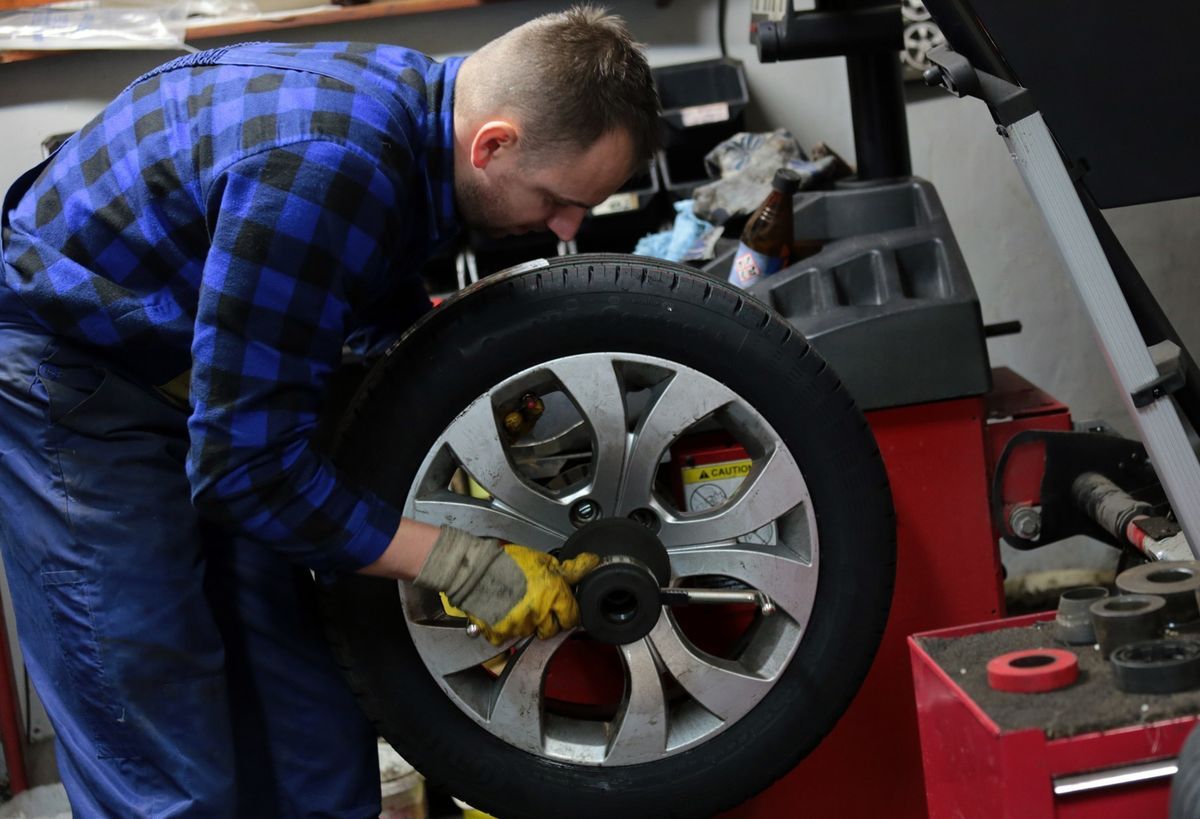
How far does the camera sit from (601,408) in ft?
4.60

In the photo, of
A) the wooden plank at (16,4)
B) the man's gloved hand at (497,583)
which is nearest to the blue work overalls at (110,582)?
the man's gloved hand at (497,583)

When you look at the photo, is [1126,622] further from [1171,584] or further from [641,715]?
[641,715]

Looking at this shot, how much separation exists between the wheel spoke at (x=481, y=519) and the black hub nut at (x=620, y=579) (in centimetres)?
4

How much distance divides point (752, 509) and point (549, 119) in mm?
526

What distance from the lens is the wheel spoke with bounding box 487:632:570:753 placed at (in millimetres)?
1436

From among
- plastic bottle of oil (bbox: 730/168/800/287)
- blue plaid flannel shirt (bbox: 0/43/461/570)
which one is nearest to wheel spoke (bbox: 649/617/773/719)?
blue plaid flannel shirt (bbox: 0/43/461/570)

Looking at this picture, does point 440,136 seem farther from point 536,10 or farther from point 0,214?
point 536,10

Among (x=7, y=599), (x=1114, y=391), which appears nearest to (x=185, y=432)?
(x=7, y=599)

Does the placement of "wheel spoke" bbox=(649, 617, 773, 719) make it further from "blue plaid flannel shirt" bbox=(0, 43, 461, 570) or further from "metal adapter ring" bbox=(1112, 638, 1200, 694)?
"metal adapter ring" bbox=(1112, 638, 1200, 694)

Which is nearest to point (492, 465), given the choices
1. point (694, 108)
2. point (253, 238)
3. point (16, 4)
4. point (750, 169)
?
point (253, 238)

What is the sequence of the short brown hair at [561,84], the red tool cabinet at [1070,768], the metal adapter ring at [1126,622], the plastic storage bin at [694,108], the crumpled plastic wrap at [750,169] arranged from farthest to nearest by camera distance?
the plastic storage bin at [694,108] → the crumpled plastic wrap at [750,169] → the short brown hair at [561,84] → the metal adapter ring at [1126,622] → the red tool cabinet at [1070,768]

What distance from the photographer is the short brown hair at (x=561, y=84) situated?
1.30 meters

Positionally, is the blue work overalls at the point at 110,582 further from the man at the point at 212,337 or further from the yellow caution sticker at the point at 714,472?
the yellow caution sticker at the point at 714,472

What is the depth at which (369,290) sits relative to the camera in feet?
4.30
